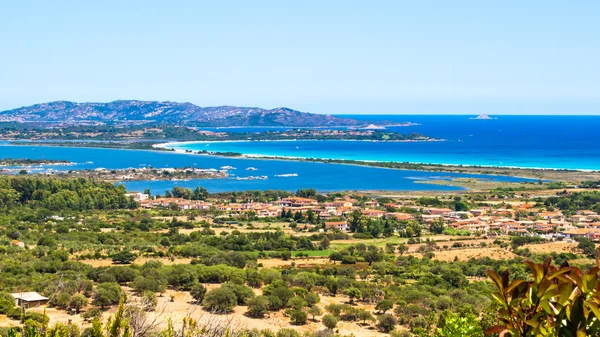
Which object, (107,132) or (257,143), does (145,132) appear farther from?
(257,143)

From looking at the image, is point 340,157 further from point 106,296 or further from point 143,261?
point 106,296

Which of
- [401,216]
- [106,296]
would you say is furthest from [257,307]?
[401,216]

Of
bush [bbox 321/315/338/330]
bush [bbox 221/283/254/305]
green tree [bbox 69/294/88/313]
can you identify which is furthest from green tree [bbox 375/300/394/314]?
green tree [bbox 69/294/88/313]

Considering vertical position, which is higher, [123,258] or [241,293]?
[241,293]

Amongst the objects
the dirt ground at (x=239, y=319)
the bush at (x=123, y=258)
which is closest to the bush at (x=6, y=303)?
the dirt ground at (x=239, y=319)

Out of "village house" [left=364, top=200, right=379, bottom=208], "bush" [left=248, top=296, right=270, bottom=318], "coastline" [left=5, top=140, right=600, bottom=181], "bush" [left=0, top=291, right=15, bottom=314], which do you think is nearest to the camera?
"bush" [left=0, top=291, right=15, bottom=314]

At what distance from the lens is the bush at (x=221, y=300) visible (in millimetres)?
18781

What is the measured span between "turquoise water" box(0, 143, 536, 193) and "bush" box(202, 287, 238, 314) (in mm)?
37747

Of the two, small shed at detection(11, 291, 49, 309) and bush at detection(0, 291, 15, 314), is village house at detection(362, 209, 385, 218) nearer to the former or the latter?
small shed at detection(11, 291, 49, 309)

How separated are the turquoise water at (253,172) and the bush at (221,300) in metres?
37.7

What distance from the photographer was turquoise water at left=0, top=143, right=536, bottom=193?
59.8m

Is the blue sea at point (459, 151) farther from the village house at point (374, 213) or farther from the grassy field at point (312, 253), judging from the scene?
the grassy field at point (312, 253)

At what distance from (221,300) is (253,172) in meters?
53.3

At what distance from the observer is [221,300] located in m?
19.0
